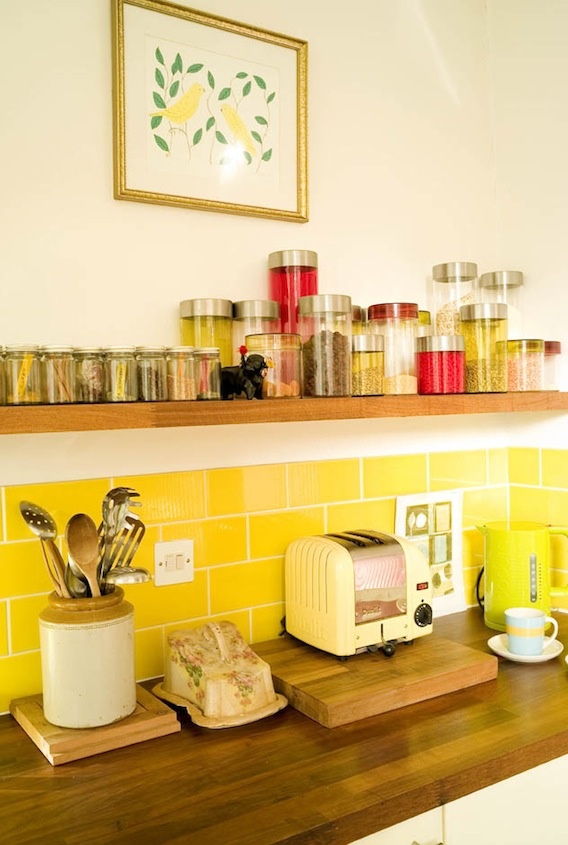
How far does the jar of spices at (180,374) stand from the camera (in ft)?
4.79

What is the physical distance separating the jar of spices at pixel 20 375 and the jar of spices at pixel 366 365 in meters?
0.67

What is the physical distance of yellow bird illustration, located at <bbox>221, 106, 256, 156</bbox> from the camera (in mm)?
1760

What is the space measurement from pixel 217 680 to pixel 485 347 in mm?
980

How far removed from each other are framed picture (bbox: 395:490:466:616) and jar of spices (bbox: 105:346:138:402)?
2.91 ft

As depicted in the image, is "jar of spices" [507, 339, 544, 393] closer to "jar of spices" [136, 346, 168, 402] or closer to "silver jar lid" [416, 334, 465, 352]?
"silver jar lid" [416, 334, 465, 352]

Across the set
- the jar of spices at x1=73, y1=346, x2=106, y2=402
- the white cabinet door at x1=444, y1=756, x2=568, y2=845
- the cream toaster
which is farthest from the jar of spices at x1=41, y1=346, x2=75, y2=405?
the white cabinet door at x1=444, y1=756, x2=568, y2=845

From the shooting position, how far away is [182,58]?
1.70 metres

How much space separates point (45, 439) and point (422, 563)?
852 mm

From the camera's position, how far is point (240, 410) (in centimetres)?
147

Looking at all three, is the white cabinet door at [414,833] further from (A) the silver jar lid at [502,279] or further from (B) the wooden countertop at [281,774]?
(A) the silver jar lid at [502,279]

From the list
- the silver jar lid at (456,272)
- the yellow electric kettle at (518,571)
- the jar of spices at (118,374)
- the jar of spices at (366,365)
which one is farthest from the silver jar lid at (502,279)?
the jar of spices at (118,374)

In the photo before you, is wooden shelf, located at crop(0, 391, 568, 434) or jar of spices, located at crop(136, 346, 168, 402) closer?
wooden shelf, located at crop(0, 391, 568, 434)

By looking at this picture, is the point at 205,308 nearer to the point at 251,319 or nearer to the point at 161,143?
the point at 251,319

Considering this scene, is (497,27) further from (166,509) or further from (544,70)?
(166,509)
